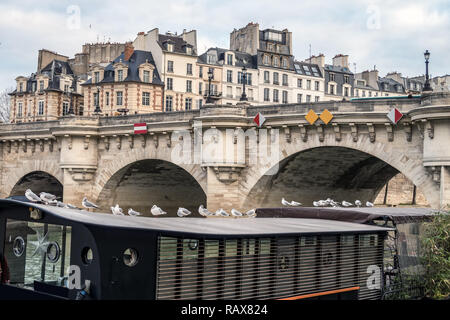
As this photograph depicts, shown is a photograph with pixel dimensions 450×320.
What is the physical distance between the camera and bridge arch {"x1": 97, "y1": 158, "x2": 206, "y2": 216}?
35.9m

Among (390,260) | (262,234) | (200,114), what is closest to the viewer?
(262,234)

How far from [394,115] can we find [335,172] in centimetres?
911

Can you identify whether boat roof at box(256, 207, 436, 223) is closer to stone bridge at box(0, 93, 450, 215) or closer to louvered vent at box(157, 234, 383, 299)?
louvered vent at box(157, 234, 383, 299)

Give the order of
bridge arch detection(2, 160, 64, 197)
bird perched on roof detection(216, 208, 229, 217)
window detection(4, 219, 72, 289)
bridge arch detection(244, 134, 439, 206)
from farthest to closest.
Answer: bridge arch detection(2, 160, 64, 197) → bird perched on roof detection(216, 208, 229, 217) → bridge arch detection(244, 134, 439, 206) → window detection(4, 219, 72, 289)

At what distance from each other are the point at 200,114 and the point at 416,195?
118 ft

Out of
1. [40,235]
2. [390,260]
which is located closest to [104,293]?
[40,235]

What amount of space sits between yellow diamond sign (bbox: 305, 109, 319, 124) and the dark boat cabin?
13.3m

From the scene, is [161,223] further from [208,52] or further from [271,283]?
[208,52]

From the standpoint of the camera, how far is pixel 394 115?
950 inches

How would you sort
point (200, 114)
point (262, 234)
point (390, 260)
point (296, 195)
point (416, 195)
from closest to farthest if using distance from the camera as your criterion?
point (262, 234) < point (390, 260) < point (200, 114) < point (296, 195) < point (416, 195)

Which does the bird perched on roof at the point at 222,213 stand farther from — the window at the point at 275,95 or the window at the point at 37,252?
the window at the point at 275,95

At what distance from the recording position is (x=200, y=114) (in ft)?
96.3

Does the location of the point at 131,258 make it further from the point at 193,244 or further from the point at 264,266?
the point at 264,266

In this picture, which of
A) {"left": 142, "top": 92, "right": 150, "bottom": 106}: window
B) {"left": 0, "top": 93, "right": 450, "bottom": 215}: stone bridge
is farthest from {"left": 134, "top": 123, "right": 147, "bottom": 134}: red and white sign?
{"left": 142, "top": 92, "right": 150, "bottom": 106}: window
